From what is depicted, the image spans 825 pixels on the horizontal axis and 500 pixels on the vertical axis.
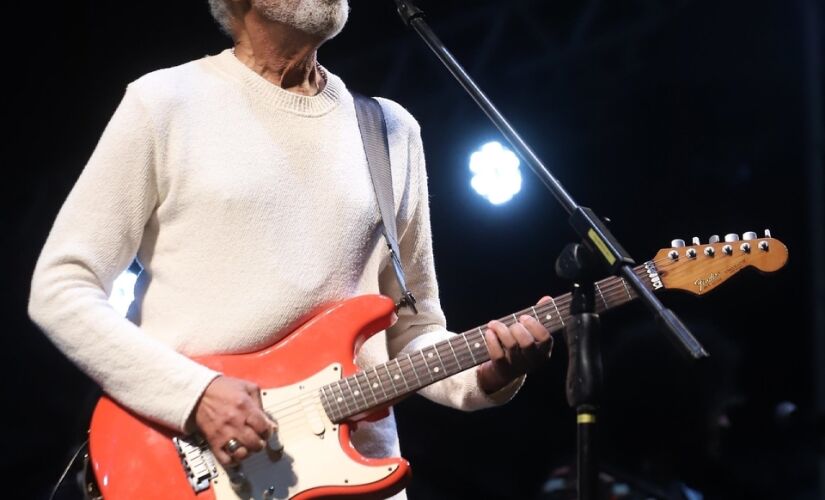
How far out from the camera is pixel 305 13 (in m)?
2.70

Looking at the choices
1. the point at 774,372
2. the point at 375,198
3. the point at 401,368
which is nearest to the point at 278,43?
the point at 375,198

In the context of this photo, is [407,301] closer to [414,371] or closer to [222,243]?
[414,371]

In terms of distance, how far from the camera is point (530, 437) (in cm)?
543

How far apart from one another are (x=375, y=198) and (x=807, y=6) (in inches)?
138

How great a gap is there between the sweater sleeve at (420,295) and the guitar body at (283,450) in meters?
0.33

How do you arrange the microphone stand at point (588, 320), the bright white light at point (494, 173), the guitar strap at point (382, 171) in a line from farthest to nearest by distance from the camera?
the bright white light at point (494, 173), the guitar strap at point (382, 171), the microphone stand at point (588, 320)

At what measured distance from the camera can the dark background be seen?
5.14 meters

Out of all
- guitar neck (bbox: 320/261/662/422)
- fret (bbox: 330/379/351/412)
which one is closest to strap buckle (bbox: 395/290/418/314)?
Answer: guitar neck (bbox: 320/261/662/422)

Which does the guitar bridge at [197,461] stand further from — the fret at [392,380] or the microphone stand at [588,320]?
the microphone stand at [588,320]

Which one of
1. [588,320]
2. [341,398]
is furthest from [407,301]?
[588,320]

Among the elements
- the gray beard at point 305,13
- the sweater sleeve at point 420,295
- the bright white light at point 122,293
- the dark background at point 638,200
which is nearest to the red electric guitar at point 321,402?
the sweater sleeve at point 420,295

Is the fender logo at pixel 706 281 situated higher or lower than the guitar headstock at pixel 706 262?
lower

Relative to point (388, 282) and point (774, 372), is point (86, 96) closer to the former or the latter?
point (388, 282)

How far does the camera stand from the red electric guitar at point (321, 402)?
7.33ft
